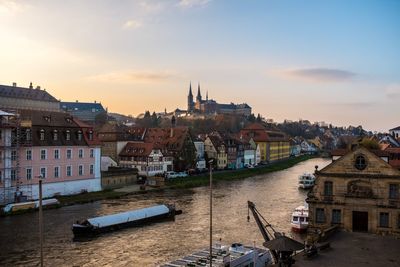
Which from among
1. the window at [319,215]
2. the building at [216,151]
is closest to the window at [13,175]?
Result: the window at [319,215]

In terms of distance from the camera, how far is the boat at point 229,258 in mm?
23781

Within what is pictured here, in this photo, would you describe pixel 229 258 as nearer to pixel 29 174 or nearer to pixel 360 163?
pixel 360 163

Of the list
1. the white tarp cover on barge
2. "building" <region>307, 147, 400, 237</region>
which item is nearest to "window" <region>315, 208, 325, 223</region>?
"building" <region>307, 147, 400, 237</region>

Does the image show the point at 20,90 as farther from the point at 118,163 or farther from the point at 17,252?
the point at 17,252

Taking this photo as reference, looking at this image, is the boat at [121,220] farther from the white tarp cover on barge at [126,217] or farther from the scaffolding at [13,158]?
the scaffolding at [13,158]

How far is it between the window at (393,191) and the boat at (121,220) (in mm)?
19721

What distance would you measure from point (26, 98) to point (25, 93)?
181 cm

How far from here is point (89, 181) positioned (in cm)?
5478

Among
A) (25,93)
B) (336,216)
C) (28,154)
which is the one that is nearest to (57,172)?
(28,154)

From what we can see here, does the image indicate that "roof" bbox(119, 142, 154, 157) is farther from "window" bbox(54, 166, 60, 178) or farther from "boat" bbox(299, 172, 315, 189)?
"boat" bbox(299, 172, 315, 189)

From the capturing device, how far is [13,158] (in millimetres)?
45438

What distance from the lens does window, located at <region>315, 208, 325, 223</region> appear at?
31.7m

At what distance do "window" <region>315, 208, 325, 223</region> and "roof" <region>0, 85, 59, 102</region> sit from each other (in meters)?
104

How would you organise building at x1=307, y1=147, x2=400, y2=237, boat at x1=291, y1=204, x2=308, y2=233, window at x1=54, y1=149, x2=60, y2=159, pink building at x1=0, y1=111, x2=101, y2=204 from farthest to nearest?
window at x1=54, y1=149, x2=60, y2=159 → pink building at x1=0, y1=111, x2=101, y2=204 → boat at x1=291, y1=204, x2=308, y2=233 → building at x1=307, y1=147, x2=400, y2=237
